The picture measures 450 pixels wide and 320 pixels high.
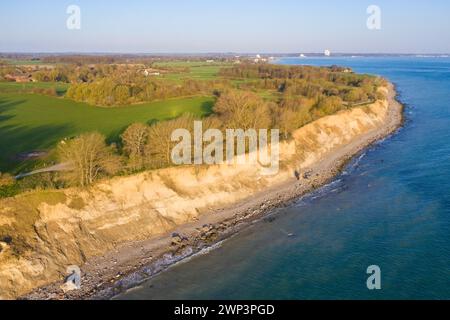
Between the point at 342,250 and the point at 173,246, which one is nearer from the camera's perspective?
the point at 342,250

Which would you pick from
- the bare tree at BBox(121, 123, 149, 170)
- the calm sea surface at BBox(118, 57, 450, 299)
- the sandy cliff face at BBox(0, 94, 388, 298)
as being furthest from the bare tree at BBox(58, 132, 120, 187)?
the calm sea surface at BBox(118, 57, 450, 299)

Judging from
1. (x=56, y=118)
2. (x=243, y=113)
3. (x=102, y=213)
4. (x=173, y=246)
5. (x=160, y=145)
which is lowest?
(x=173, y=246)

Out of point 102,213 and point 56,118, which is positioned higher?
point 56,118

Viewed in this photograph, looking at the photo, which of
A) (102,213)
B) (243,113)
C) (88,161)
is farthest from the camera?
(243,113)

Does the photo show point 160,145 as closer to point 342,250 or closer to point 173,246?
A: point 173,246

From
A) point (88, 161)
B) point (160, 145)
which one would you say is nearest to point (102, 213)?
point (88, 161)

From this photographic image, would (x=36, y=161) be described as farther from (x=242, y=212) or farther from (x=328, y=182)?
(x=328, y=182)
